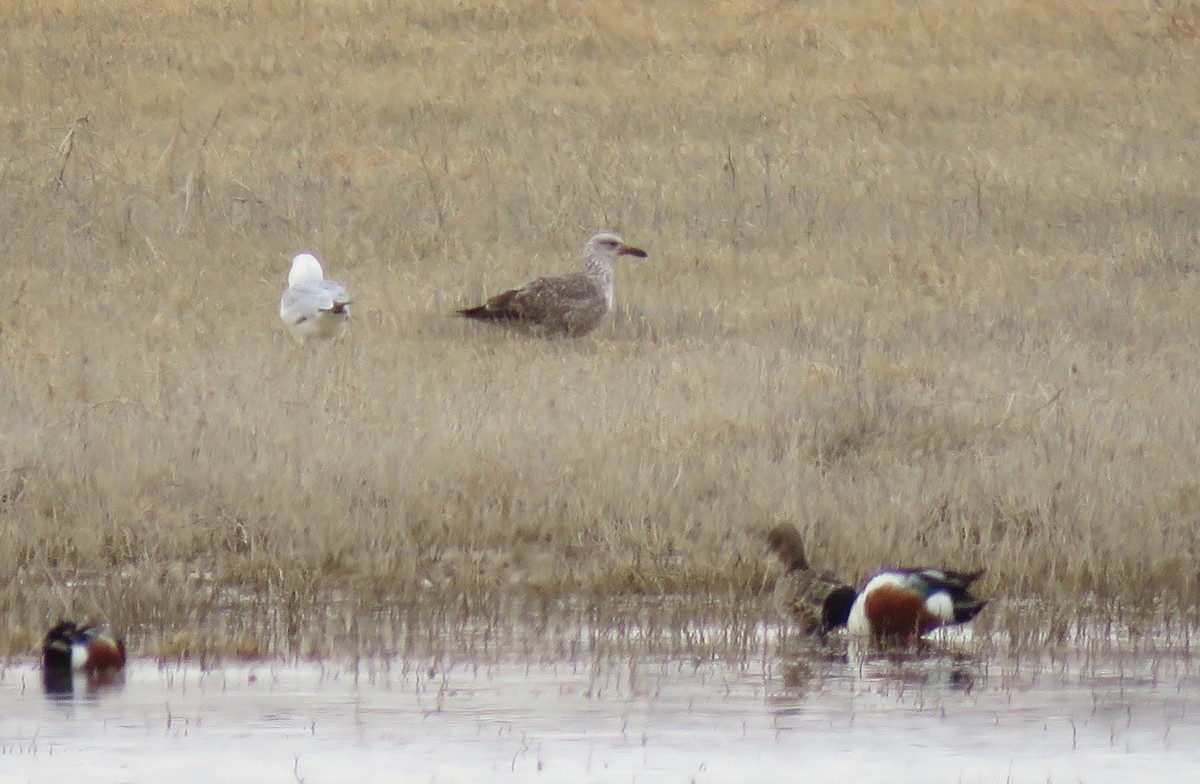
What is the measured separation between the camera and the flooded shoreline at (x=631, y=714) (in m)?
5.16

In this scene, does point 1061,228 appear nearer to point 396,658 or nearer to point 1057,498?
point 1057,498

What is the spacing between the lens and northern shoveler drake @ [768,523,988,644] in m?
6.61

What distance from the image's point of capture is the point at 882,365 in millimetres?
11766

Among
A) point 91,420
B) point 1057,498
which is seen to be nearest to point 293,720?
point 1057,498

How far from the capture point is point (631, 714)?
5.73 m

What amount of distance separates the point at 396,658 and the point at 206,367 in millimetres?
5682

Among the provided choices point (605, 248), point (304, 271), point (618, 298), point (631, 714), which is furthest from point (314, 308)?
point (631, 714)

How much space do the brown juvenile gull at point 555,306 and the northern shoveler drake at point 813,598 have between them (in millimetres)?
6322

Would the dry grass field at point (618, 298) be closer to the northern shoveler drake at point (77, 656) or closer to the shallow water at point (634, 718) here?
the northern shoveler drake at point (77, 656)

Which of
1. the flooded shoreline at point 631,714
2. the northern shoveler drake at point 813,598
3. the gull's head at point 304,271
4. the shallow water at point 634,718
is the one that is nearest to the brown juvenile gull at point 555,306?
the gull's head at point 304,271

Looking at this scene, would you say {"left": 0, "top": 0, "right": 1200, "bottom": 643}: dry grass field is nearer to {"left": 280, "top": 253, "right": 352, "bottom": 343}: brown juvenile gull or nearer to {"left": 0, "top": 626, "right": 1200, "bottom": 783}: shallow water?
{"left": 280, "top": 253, "right": 352, "bottom": 343}: brown juvenile gull

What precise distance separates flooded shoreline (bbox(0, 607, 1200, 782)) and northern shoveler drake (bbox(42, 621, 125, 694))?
7 centimetres

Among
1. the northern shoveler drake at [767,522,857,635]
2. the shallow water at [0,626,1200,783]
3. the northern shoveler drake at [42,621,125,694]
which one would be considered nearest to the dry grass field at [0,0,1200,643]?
the northern shoveler drake at [767,522,857,635]

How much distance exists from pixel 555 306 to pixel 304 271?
1606 millimetres
